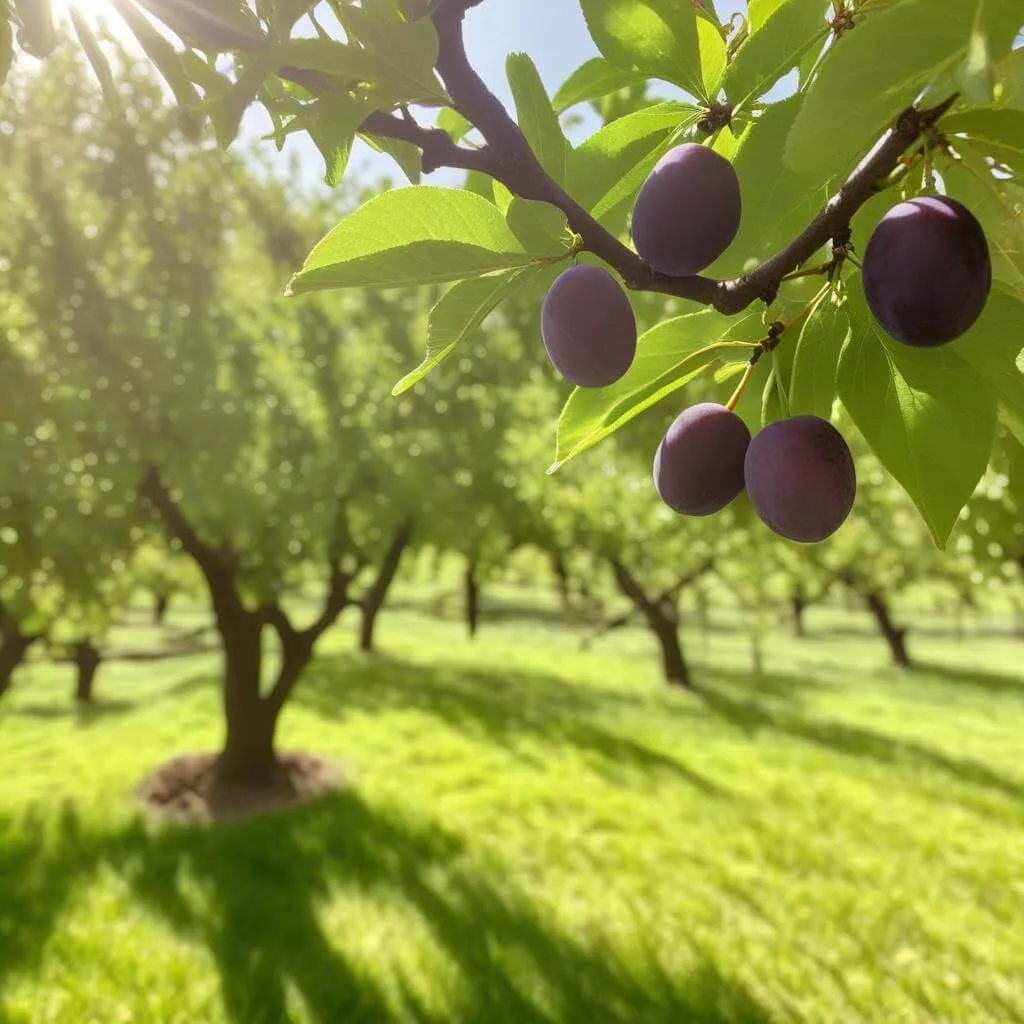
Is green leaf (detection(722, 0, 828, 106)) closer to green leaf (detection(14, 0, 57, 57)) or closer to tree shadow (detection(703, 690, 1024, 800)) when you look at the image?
green leaf (detection(14, 0, 57, 57))

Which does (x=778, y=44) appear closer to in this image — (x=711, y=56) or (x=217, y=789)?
(x=711, y=56)

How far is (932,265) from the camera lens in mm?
824

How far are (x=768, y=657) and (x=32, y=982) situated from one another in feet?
95.3

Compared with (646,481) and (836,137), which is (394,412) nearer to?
(646,481)

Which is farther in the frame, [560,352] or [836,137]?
[560,352]

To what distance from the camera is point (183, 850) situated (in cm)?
838

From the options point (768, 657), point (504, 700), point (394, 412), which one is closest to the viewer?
point (394, 412)

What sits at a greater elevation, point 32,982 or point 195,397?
point 195,397

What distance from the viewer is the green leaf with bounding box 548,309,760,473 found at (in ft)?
3.96

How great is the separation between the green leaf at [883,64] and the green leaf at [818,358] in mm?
386

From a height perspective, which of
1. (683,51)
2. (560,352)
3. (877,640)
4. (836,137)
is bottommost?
(877,640)

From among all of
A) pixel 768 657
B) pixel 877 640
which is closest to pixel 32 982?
pixel 768 657

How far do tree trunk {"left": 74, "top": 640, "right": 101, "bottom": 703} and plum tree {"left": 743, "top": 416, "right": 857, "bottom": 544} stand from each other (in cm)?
2041

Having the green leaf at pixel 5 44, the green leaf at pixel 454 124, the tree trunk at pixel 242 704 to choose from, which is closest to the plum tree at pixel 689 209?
the green leaf at pixel 454 124
